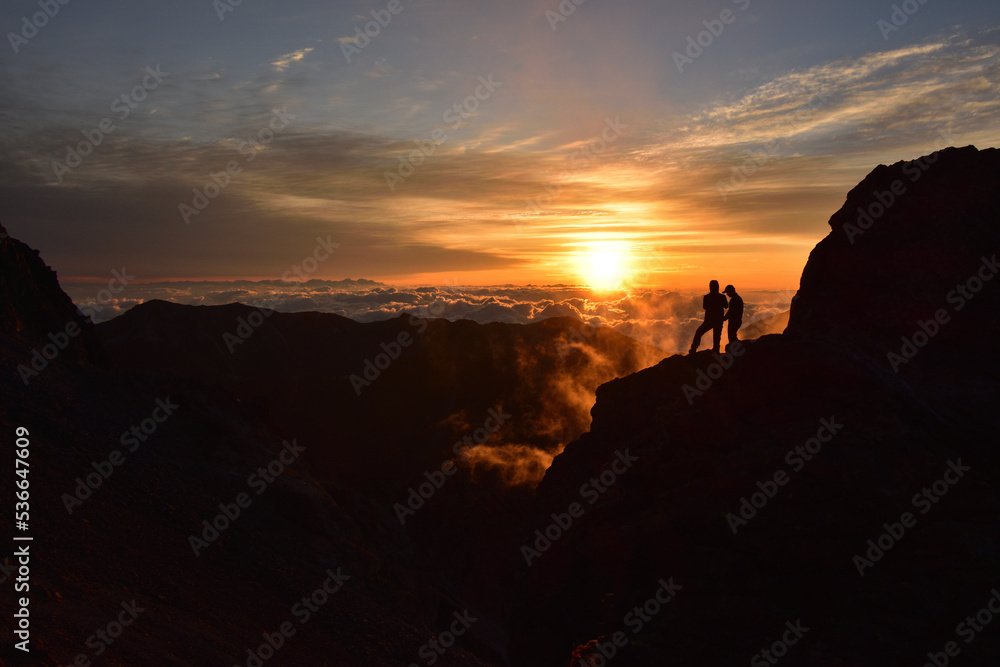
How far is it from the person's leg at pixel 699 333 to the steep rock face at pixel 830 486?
9.82 feet

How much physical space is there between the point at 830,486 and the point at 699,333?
32.9 feet

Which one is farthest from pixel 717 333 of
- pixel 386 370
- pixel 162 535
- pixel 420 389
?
pixel 386 370

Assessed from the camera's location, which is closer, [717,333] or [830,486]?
[830,486]

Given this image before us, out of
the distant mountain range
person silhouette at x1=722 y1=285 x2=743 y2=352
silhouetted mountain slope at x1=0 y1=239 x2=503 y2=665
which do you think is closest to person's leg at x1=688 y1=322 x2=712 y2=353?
the distant mountain range

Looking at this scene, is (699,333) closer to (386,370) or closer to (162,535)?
(162,535)

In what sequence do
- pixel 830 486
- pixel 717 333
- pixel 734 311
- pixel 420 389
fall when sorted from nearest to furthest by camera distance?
pixel 830 486
pixel 734 311
pixel 717 333
pixel 420 389

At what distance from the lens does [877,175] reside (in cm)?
1928

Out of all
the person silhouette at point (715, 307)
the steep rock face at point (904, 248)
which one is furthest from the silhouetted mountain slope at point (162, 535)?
the steep rock face at point (904, 248)

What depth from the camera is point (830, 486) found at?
13.4 metres

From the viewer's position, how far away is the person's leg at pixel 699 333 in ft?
72.4

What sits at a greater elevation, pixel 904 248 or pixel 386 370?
pixel 904 248

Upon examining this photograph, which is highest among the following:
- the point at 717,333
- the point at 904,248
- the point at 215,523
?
the point at 904,248

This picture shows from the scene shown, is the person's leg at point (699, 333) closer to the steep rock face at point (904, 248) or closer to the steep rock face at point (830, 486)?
the steep rock face at point (830, 486)

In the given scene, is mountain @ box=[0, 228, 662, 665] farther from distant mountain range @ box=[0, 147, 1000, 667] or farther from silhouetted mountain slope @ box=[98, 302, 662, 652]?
silhouetted mountain slope @ box=[98, 302, 662, 652]
